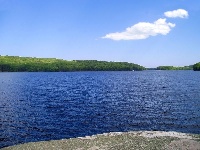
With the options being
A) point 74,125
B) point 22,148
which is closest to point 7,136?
point 74,125

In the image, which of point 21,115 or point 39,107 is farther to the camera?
point 39,107

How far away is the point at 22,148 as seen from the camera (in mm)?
31062

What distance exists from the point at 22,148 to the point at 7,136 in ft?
46.9

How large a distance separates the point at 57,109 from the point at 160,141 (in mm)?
39835

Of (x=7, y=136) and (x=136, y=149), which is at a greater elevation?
(x=136, y=149)

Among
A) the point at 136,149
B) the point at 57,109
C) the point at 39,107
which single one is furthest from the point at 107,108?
the point at 136,149

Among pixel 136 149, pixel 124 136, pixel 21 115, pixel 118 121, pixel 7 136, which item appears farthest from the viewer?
pixel 21 115

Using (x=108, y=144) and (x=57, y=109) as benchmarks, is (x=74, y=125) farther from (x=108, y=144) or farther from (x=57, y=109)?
(x=108, y=144)

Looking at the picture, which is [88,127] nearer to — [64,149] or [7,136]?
[7,136]

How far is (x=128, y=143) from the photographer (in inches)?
1188

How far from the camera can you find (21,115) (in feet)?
194

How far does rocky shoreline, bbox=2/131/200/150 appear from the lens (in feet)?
94.5

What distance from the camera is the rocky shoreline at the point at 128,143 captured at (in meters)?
28.8

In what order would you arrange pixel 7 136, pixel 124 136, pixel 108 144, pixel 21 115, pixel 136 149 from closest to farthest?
pixel 136 149 < pixel 108 144 < pixel 124 136 < pixel 7 136 < pixel 21 115
